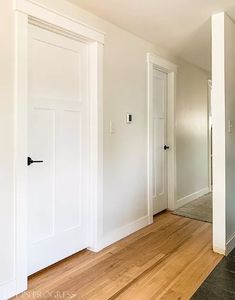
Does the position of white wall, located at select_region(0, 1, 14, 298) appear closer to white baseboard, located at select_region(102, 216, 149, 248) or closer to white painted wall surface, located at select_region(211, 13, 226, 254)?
white baseboard, located at select_region(102, 216, 149, 248)

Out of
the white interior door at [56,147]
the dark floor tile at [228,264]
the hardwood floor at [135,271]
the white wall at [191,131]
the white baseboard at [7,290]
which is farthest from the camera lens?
the white wall at [191,131]

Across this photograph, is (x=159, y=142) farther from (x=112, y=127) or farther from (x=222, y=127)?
(x=222, y=127)

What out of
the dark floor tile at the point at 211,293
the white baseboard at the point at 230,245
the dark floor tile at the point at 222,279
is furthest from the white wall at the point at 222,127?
the dark floor tile at the point at 211,293

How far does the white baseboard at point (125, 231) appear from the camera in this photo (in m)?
2.74

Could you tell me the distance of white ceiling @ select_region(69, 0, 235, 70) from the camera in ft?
7.66

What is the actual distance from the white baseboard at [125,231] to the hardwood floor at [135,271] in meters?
0.06

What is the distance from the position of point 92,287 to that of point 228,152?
5.64ft

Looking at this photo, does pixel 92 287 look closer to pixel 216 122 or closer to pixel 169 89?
pixel 216 122

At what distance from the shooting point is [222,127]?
252 centimetres

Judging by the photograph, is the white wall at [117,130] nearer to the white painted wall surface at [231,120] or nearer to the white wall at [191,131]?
the white wall at [191,131]

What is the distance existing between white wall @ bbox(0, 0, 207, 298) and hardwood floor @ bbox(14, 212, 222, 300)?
0.27 m

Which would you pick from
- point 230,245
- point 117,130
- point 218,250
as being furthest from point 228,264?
point 117,130

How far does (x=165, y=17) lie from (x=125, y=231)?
2.25 m

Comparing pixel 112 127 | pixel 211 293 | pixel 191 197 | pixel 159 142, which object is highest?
pixel 112 127
